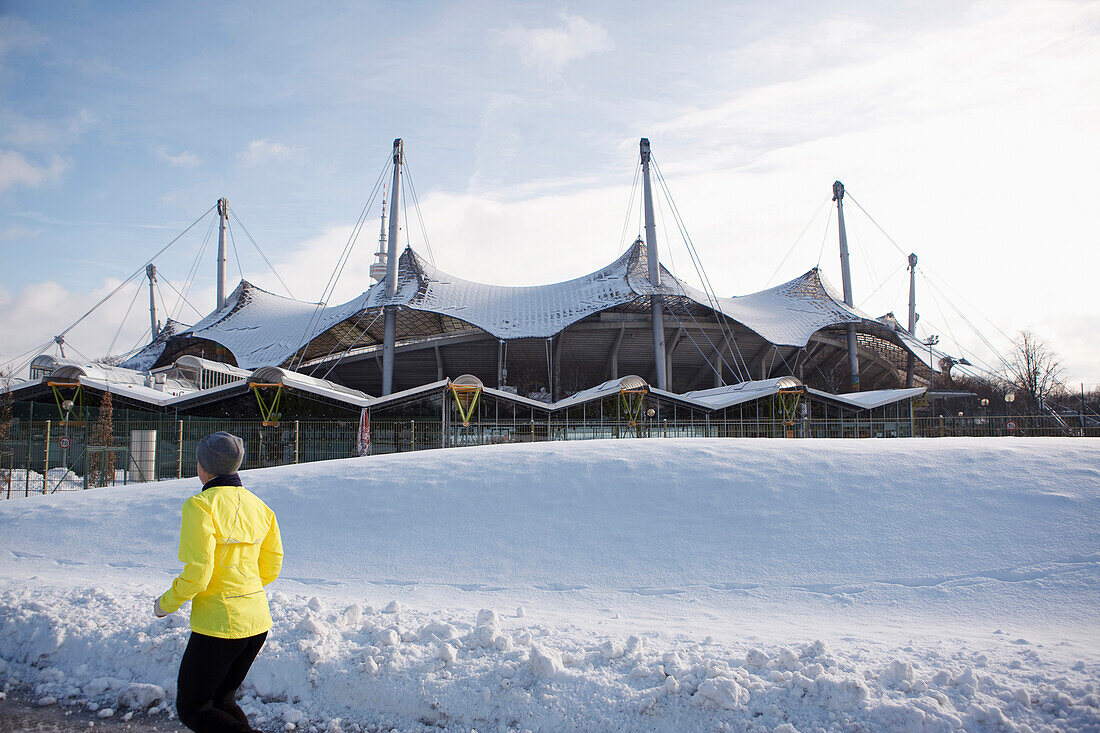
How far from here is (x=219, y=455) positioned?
3045 millimetres

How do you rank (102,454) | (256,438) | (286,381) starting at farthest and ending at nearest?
1. (286,381)
2. (256,438)
3. (102,454)

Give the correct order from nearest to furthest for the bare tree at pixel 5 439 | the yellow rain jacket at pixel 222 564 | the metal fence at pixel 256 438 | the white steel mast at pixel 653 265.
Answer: the yellow rain jacket at pixel 222 564, the bare tree at pixel 5 439, the metal fence at pixel 256 438, the white steel mast at pixel 653 265

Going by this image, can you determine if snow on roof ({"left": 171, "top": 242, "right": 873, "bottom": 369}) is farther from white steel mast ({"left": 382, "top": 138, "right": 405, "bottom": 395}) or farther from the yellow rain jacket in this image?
the yellow rain jacket

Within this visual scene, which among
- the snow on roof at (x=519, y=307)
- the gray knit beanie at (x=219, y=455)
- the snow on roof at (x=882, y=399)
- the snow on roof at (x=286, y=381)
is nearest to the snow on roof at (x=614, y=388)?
the snow on roof at (x=286, y=381)

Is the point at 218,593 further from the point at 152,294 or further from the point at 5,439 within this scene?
the point at 152,294

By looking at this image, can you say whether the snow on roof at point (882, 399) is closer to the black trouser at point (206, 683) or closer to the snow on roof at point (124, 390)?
the snow on roof at point (124, 390)

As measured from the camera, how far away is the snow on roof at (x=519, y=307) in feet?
142

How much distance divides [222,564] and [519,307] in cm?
4473

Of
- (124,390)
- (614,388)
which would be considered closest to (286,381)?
(124,390)

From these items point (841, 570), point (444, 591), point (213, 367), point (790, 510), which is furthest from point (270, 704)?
point (213, 367)

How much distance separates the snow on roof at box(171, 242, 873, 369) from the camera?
4325 centimetres

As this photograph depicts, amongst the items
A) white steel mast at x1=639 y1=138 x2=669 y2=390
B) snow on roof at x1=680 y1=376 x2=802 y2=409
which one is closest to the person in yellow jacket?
snow on roof at x1=680 y1=376 x2=802 y2=409

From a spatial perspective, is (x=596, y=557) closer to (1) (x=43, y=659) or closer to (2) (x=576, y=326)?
(1) (x=43, y=659)

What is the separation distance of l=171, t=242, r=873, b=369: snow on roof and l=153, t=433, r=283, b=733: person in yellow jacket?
38504 mm
